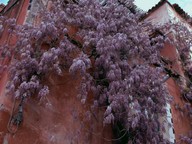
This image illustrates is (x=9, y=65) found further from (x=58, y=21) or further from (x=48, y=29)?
(x=58, y=21)

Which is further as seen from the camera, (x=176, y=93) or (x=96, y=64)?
(x=176, y=93)

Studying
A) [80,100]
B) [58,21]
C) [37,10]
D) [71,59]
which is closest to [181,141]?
[80,100]

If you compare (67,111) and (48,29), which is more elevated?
(48,29)

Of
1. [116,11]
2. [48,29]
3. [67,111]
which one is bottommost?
[67,111]

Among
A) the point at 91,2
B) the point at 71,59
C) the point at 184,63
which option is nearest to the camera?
the point at 71,59

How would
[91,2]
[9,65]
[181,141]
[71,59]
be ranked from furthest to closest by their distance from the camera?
[91,2] → [181,141] → [71,59] → [9,65]

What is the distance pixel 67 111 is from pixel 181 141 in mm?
3140

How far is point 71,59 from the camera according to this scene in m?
5.98

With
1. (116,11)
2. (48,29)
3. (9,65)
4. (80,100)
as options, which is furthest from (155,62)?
(9,65)

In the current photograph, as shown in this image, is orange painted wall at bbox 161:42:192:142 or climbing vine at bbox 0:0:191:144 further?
orange painted wall at bbox 161:42:192:142

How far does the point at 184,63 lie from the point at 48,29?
5.44 metres

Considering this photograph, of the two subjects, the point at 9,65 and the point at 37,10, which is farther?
the point at 37,10

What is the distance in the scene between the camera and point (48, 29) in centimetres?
576

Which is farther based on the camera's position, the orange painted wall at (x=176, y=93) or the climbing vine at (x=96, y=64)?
the orange painted wall at (x=176, y=93)
